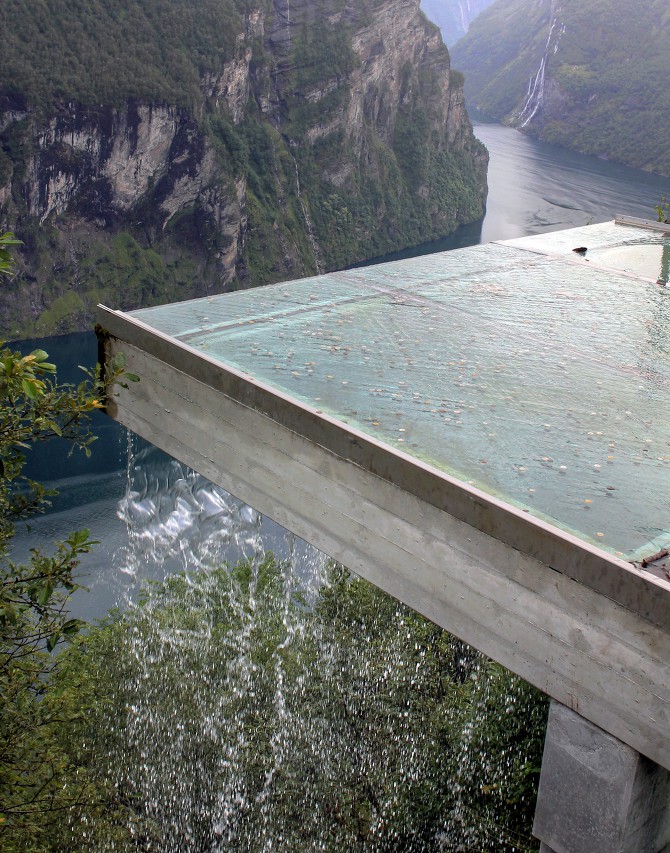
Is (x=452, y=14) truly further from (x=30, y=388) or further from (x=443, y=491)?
(x=30, y=388)

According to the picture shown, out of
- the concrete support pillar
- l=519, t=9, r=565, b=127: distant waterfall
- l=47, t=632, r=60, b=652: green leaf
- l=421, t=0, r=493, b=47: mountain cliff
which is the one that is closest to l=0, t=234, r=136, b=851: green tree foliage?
l=47, t=632, r=60, b=652: green leaf

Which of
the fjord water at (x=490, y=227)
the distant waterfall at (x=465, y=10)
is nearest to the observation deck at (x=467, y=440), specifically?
the fjord water at (x=490, y=227)

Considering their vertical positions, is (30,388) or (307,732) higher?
(30,388)

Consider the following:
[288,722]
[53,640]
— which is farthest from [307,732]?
[53,640]

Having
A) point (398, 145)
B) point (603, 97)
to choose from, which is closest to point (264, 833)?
point (398, 145)

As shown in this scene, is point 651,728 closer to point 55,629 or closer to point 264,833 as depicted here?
point 55,629

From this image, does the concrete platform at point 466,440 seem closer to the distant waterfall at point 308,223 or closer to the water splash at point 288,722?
the water splash at point 288,722
